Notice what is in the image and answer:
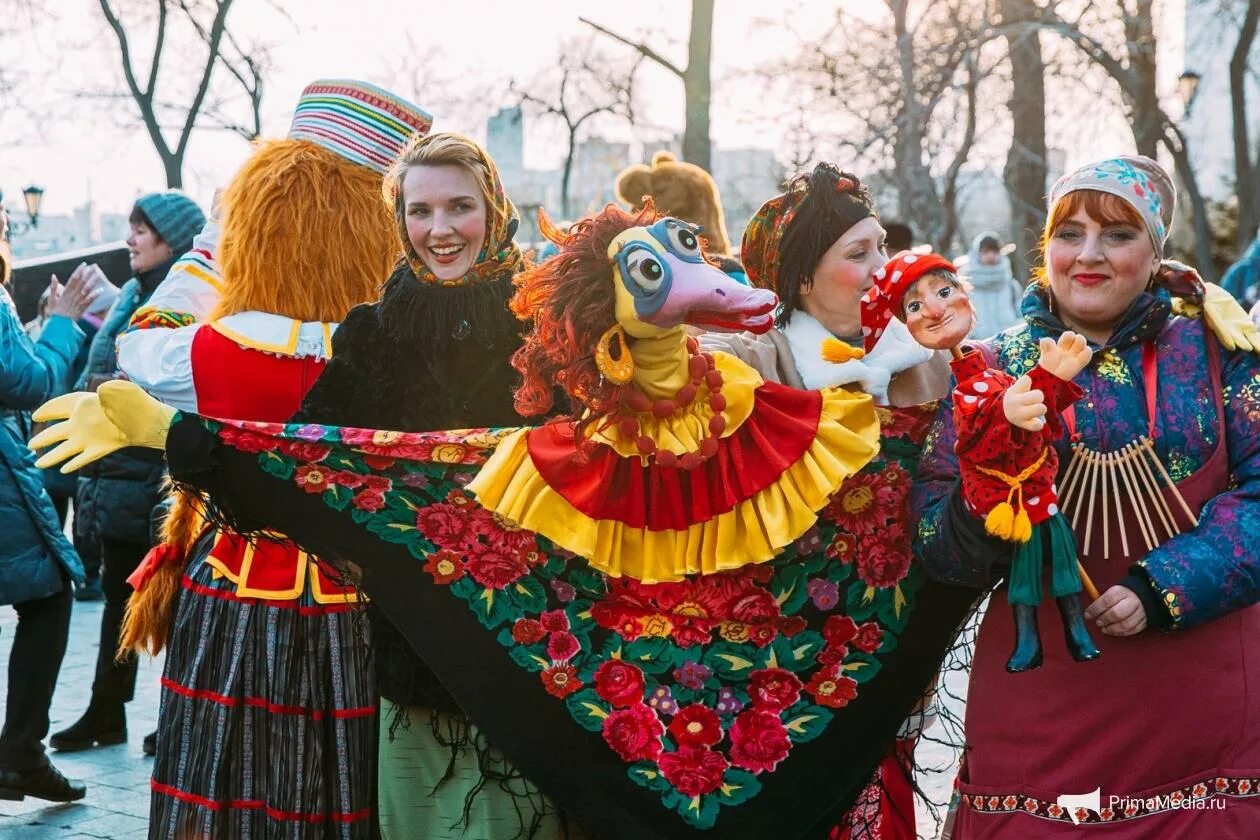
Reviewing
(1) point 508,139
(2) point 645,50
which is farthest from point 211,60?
(1) point 508,139

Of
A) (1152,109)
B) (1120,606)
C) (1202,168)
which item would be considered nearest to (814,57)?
(1152,109)

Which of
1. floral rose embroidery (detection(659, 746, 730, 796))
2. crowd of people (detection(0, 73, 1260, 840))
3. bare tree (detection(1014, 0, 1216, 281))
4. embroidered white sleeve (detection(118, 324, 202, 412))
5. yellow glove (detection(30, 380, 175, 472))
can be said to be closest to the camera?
crowd of people (detection(0, 73, 1260, 840))

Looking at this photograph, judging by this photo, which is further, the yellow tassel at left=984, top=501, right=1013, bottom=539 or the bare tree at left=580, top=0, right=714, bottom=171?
the bare tree at left=580, top=0, right=714, bottom=171

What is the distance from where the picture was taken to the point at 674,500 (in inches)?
124

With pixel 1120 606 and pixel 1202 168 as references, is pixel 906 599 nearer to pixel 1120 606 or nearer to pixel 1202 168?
pixel 1120 606

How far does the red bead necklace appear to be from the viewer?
3125 millimetres

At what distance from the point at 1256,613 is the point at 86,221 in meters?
58.9

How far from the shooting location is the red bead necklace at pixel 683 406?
3125 mm

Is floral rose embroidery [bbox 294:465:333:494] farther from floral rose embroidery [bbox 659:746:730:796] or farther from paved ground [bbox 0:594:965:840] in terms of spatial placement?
paved ground [bbox 0:594:965:840]

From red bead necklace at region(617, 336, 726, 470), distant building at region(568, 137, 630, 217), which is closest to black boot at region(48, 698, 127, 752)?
distant building at region(568, 137, 630, 217)

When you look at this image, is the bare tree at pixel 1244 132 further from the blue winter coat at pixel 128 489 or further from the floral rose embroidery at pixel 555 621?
the floral rose embroidery at pixel 555 621

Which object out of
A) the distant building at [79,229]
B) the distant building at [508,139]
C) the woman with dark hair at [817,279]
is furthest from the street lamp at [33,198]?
the distant building at [79,229]

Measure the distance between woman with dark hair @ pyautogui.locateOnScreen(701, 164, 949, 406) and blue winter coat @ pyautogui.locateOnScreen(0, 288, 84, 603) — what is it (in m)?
2.81

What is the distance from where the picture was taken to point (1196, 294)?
303 centimetres
